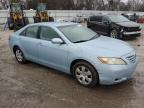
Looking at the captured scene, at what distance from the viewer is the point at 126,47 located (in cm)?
586

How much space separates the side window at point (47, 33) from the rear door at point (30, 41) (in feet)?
0.77

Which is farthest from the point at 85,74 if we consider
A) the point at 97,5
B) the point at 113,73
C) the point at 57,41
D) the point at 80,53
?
the point at 97,5

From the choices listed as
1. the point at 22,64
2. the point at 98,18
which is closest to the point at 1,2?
the point at 98,18

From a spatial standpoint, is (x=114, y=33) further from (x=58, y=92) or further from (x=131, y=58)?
(x=58, y=92)

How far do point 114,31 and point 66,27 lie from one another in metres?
7.90

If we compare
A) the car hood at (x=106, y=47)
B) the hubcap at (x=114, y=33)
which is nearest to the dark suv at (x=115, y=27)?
the hubcap at (x=114, y=33)

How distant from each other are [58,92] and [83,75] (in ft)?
2.37

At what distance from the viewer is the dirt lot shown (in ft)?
16.0

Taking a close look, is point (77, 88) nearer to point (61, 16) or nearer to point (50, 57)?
point (50, 57)

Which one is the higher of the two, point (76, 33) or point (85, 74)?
point (76, 33)

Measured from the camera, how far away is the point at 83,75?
18.5 ft

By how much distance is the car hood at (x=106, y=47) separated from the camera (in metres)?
5.38

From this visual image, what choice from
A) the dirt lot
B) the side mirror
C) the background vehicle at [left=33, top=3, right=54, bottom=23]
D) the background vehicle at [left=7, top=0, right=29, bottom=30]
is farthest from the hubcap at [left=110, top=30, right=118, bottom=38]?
the background vehicle at [left=7, top=0, right=29, bottom=30]

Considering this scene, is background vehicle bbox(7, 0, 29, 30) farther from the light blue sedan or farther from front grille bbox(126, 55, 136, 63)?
front grille bbox(126, 55, 136, 63)
